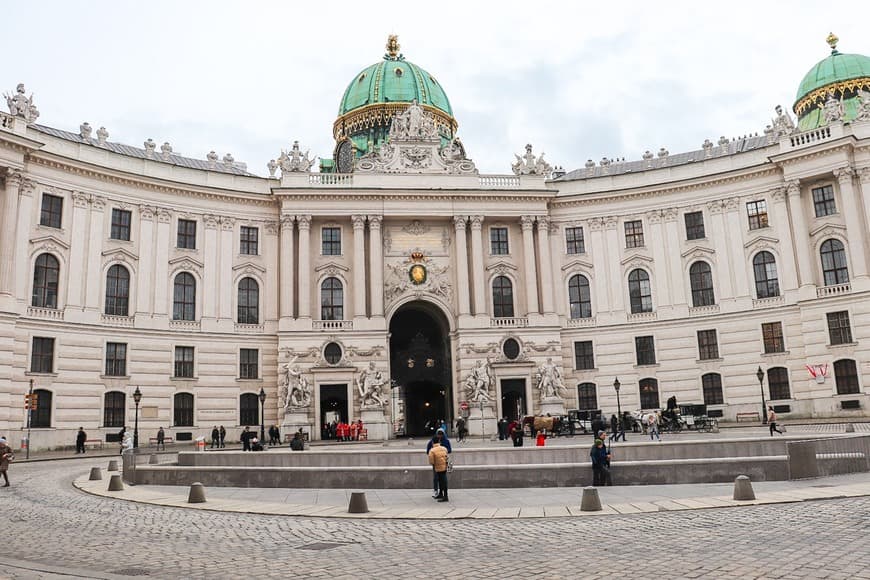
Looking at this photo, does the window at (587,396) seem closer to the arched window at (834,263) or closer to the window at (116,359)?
the arched window at (834,263)

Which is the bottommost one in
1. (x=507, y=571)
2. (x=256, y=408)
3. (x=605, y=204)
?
(x=507, y=571)

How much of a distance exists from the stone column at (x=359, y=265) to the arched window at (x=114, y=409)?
52.5ft

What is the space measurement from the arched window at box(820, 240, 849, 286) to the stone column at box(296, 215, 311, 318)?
1375 inches

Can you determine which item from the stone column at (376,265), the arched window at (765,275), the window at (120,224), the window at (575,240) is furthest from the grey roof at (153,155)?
the arched window at (765,275)

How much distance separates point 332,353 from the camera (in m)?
50.2

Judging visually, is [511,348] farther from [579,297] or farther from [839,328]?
[839,328]

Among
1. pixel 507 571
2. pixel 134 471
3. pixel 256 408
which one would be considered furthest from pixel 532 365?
pixel 507 571

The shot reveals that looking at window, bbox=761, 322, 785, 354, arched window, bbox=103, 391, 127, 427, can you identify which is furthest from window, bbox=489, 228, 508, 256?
arched window, bbox=103, 391, 127, 427

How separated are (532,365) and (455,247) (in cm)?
1032

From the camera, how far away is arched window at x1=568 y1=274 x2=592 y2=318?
54094mm

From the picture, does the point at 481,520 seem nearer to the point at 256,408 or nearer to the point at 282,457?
the point at 282,457

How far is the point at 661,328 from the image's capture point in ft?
170

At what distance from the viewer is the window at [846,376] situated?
44.7 meters

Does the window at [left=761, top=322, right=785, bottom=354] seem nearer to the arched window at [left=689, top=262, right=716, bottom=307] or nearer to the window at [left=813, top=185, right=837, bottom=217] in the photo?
the arched window at [left=689, top=262, right=716, bottom=307]
